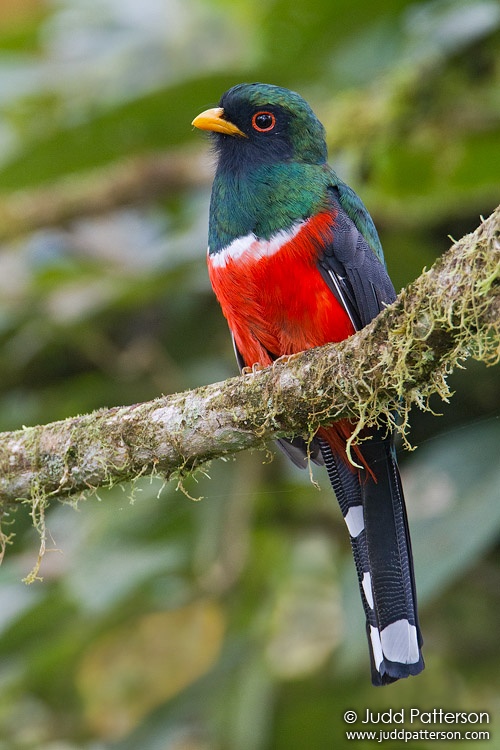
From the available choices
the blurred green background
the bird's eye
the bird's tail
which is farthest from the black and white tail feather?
the blurred green background

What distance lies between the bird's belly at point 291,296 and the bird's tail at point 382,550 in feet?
1.27

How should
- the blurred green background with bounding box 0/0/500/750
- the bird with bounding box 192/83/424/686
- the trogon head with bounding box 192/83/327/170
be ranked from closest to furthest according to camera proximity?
the bird with bounding box 192/83/424/686 < the trogon head with bounding box 192/83/327/170 < the blurred green background with bounding box 0/0/500/750

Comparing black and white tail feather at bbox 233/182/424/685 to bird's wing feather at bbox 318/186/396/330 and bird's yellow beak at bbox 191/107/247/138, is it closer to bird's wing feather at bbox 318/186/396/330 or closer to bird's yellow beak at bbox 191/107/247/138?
bird's wing feather at bbox 318/186/396/330

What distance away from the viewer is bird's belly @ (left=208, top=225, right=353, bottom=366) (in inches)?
119

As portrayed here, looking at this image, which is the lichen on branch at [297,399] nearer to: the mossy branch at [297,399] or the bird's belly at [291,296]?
the mossy branch at [297,399]

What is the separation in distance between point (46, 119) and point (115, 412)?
11.9ft

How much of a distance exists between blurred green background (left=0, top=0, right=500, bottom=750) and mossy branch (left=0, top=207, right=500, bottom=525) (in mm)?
1333

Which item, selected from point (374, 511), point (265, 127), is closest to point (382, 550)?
point (374, 511)

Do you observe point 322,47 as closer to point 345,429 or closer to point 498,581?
point 345,429

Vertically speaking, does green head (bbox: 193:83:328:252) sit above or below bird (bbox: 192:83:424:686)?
above

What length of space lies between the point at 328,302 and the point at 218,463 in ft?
5.68

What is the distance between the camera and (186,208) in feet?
18.1

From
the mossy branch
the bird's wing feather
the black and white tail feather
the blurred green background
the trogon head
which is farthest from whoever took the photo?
the blurred green background

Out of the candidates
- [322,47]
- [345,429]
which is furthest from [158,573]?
[322,47]
